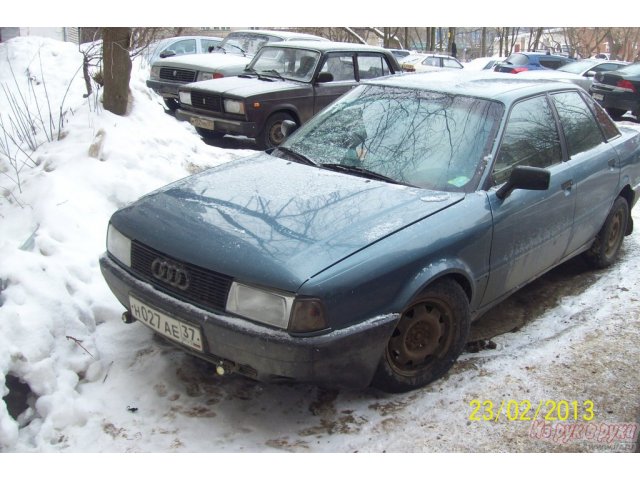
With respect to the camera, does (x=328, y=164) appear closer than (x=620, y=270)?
Yes

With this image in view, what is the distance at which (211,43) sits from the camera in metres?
14.8

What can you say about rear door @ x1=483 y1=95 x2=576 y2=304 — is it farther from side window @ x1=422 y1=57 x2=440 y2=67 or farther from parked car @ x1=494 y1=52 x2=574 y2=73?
side window @ x1=422 y1=57 x2=440 y2=67

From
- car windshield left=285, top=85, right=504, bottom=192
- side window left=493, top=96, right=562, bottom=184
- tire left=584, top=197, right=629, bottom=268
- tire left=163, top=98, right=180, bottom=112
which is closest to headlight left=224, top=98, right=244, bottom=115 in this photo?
tire left=163, top=98, right=180, bottom=112

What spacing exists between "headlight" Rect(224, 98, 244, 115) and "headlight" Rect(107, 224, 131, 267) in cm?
469

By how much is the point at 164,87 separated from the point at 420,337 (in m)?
8.14

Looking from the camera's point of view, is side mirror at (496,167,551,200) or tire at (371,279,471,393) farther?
side mirror at (496,167,551,200)

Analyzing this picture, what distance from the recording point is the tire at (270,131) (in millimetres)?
8117

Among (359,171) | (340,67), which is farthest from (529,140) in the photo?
(340,67)

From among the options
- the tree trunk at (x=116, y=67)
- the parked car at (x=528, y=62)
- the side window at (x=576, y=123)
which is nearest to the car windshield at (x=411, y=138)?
the side window at (x=576, y=123)

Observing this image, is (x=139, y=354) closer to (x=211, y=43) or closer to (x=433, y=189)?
(x=433, y=189)

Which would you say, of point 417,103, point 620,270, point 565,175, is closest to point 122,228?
point 417,103

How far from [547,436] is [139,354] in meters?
2.18

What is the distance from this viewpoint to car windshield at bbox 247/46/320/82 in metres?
8.66

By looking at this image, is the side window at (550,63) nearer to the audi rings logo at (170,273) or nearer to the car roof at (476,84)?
the car roof at (476,84)
